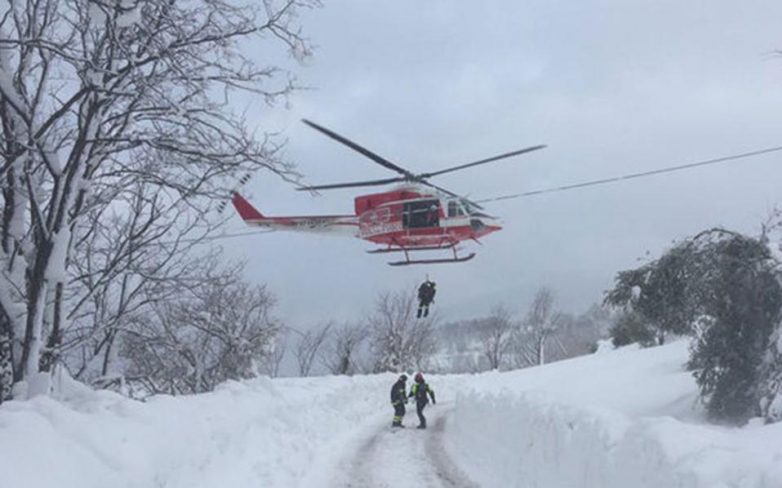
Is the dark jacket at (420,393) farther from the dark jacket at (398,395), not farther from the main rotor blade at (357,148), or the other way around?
the main rotor blade at (357,148)

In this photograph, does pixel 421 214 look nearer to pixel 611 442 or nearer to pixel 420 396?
pixel 420 396

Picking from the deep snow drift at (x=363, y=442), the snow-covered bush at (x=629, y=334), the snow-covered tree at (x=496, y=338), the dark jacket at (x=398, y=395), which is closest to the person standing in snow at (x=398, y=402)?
the dark jacket at (x=398, y=395)

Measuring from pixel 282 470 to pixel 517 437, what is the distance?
4.42 meters

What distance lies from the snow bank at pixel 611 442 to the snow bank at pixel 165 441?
3417 millimetres

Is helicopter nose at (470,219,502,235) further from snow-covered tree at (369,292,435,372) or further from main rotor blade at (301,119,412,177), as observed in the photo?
snow-covered tree at (369,292,435,372)

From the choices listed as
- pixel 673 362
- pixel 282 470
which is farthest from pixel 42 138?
pixel 673 362

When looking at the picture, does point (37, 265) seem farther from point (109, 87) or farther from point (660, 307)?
point (660, 307)

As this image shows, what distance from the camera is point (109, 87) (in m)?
6.27

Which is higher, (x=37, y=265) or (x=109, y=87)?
(x=109, y=87)

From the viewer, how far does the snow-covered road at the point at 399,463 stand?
12.0 meters

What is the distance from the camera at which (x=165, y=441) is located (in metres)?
7.57

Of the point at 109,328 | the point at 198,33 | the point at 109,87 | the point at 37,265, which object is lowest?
the point at 109,328

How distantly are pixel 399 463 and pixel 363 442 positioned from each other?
3.50 m

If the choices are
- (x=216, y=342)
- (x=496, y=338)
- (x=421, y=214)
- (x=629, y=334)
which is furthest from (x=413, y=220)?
(x=496, y=338)
